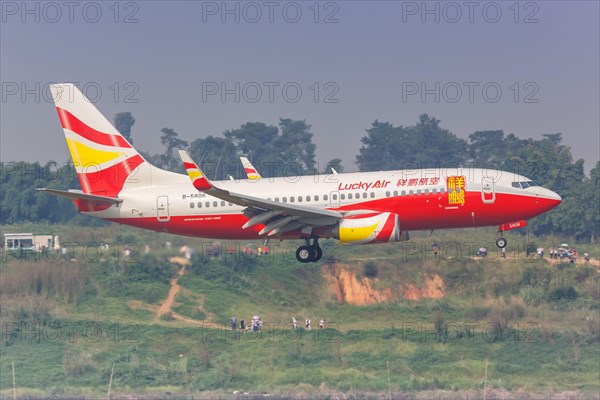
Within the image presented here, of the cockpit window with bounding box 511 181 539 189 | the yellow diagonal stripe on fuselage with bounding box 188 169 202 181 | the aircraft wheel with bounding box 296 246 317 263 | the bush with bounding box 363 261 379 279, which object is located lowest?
the bush with bounding box 363 261 379 279

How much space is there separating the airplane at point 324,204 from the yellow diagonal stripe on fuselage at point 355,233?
51mm

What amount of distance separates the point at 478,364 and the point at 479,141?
100457 millimetres

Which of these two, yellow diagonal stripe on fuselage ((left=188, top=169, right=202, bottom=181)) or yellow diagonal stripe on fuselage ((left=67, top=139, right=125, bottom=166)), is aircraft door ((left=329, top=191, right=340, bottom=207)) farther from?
yellow diagonal stripe on fuselage ((left=67, top=139, right=125, bottom=166))

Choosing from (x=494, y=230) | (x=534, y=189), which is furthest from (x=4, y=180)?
(x=534, y=189)

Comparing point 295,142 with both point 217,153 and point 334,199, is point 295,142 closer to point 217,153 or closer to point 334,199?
point 217,153

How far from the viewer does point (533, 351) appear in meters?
82.2

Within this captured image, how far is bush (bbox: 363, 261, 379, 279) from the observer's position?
90.8 meters

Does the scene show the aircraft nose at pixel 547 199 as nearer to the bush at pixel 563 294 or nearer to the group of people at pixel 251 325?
the bush at pixel 563 294

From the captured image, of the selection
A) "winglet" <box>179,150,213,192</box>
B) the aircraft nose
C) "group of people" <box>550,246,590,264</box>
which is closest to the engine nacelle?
the aircraft nose

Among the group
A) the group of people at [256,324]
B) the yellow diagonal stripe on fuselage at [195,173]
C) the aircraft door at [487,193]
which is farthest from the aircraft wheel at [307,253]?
the group of people at [256,324]

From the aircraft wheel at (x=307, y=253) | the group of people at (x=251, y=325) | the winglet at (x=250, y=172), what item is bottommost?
the group of people at (x=251, y=325)

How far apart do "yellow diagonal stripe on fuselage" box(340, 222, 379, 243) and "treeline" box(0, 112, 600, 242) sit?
176 ft

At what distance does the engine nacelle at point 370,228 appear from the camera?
5769 centimetres

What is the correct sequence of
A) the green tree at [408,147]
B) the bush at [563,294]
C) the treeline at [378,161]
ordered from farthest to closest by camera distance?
1. the green tree at [408,147]
2. the treeline at [378,161]
3. the bush at [563,294]
